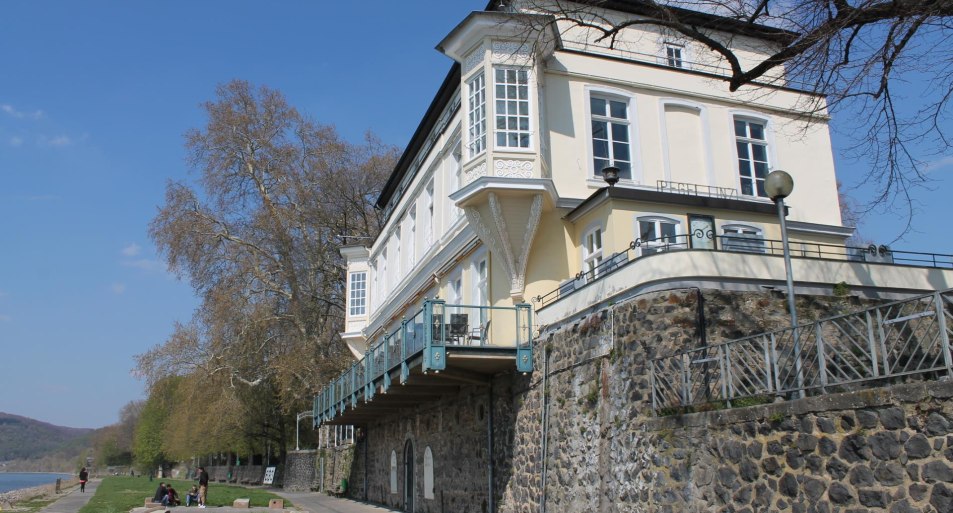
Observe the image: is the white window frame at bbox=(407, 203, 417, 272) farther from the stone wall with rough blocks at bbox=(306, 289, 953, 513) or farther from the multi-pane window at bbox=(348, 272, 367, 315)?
the multi-pane window at bbox=(348, 272, 367, 315)

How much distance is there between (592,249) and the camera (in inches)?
657

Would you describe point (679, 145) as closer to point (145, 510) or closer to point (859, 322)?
point (859, 322)

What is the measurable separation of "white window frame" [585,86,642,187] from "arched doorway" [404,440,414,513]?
1054 cm

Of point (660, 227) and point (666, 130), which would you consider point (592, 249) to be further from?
point (666, 130)

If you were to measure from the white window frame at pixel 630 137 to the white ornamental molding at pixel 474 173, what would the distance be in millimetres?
2442

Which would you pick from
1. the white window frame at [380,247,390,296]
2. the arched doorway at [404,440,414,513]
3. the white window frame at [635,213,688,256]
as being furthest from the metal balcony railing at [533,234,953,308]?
the white window frame at [380,247,390,296]

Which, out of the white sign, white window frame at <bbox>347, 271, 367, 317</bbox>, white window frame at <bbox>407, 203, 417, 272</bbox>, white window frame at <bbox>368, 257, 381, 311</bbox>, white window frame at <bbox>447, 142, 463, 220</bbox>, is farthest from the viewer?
the white sign

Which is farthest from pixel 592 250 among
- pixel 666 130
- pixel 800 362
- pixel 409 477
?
pixel 409 477

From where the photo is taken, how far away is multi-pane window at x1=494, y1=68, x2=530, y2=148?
680 inches

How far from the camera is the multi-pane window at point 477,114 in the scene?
17794 mm

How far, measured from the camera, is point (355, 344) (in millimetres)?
Answer: 36000

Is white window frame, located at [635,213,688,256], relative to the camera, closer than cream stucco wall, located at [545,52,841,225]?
Yes

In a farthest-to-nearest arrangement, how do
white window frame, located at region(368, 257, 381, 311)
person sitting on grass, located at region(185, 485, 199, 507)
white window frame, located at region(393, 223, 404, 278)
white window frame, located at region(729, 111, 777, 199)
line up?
1. white window frame, located at region(368, 257, 381, 311)
2. white window frame, located at region(393, 223, 404, 278)
3. person sitting on grass, located at region(185, 485, 199, 507)
4. white window frame, located at region(729, 111, 777, 199)

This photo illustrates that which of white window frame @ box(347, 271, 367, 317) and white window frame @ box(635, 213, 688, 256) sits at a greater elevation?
white window frame @ box(347, 271, 367, 317)
